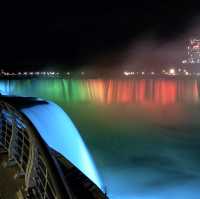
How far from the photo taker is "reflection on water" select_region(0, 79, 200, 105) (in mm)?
37531

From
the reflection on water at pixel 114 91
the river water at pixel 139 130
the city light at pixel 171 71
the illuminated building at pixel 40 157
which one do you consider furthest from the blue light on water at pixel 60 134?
the city light at pixel 171 71

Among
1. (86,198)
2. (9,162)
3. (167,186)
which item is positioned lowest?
(167,186)

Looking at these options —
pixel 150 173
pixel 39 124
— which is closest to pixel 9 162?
pixel 39 124

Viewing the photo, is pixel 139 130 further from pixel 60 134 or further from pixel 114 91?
pixel 60 134

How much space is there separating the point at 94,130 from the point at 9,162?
1967 cm

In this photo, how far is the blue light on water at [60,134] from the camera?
22.5 feet

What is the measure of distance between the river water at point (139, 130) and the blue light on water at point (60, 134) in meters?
4.34

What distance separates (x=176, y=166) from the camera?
15.8 meters

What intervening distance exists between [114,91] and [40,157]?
3938cm

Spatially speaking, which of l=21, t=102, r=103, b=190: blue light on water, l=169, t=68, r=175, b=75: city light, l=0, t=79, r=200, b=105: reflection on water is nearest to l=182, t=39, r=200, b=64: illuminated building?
l=169, t=68, r=175, b=75: city light

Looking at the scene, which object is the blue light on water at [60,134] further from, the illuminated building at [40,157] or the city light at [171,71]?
the city light at [171,71]

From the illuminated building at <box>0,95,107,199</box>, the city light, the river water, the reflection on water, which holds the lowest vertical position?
the river water

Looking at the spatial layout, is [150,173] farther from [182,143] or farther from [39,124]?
[39,124]

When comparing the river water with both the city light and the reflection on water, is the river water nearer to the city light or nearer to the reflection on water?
the reflection on water
